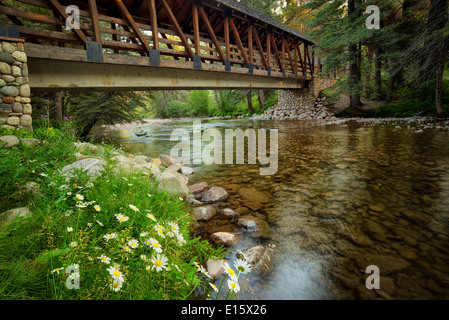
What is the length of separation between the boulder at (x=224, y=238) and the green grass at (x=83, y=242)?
0.69ft

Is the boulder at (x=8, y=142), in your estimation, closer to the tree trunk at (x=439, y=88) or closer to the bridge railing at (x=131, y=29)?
the bridge railing at (x=131, y=29)

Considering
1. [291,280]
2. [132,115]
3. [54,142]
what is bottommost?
[291,280]

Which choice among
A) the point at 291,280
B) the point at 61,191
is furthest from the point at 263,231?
the point at 61,191

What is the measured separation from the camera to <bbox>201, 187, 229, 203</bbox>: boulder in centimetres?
350

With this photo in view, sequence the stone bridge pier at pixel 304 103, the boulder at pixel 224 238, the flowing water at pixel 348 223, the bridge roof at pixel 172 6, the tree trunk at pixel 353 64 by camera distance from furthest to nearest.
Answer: the stone bridge pier at pixel 304 103 → the tree trunk at pixel 353 64 → the bridge roof at pixel 172 6 → the boulder at pixel 224 238 → the flowing water at pixel 348 223

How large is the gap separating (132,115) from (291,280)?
10.2 meters

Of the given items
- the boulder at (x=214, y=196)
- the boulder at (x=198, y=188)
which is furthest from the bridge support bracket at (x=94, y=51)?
the boulder at (x=214, y=196)

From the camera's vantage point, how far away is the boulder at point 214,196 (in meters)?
3.50

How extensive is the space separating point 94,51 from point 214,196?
555 cm

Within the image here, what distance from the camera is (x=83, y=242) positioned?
1.52 m

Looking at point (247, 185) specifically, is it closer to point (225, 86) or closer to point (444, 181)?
point (444, 181)

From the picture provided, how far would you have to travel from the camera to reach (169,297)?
56.2 inches

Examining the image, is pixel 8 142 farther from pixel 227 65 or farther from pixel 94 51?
pixel 227 65

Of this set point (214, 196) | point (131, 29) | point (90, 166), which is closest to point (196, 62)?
point (131, 29)
